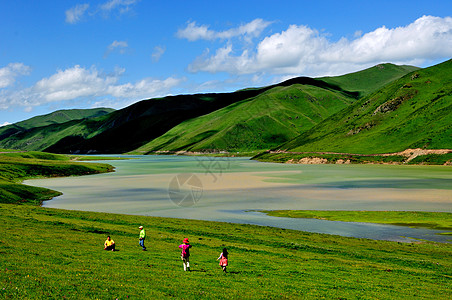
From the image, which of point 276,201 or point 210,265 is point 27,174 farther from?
point 210,265

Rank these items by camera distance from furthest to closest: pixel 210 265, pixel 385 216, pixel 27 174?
pixel 27 174 → pixel 385 216 → pixel 210 265

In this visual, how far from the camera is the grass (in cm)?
A: 5778

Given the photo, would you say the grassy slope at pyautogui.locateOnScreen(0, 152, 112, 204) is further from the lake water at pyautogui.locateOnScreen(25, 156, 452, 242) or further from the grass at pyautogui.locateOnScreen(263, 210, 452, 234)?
the grass at pyautogui.locateOnScreen(263, 210, 452, 234)

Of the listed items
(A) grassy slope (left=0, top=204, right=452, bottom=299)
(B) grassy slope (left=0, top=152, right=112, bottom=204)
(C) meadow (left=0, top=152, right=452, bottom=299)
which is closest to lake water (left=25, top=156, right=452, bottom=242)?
(B) grassy slope (left=0, top=152, right=112, bottom=204)

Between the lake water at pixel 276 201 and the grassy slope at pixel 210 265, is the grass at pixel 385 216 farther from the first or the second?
the grassy slope at pixel 210 265

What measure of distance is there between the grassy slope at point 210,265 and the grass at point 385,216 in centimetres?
1474

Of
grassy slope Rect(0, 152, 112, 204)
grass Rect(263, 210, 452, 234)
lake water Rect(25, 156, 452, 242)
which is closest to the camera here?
lake water Rect(25, 156, 452, 242)

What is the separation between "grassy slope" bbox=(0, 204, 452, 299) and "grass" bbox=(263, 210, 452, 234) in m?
14.7

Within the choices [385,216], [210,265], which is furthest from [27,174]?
[210,265]

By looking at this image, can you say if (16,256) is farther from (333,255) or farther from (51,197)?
(51,197)

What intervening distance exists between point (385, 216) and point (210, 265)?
42.9m

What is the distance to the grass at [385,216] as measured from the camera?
190ft

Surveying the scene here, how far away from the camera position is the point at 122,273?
84.4 feet

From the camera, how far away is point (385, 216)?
6362cm
